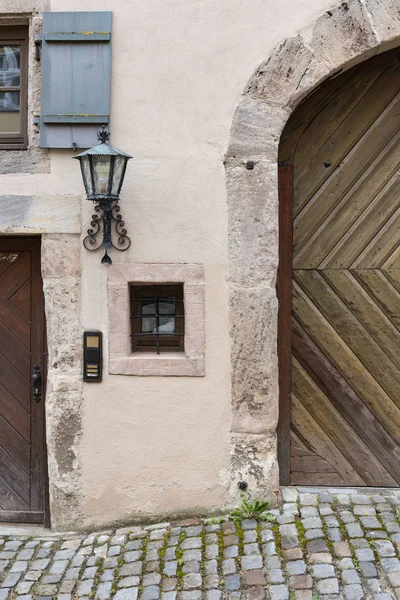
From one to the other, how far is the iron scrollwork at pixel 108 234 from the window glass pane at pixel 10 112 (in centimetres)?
81

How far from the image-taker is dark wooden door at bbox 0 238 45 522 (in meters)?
3.85

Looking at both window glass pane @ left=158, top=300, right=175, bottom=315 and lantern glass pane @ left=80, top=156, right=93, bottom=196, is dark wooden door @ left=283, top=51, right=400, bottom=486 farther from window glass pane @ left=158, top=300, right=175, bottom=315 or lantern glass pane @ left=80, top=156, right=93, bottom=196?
lantern glass pane @ left=80, top=156, right=93, bottom=196

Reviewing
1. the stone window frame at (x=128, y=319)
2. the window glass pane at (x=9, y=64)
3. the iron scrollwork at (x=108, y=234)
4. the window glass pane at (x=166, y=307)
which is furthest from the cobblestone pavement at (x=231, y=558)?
the window glass pane at (x=9, y=64)

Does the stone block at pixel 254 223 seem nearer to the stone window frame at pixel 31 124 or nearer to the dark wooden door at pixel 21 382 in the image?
the stone window frame at pixel 31 124

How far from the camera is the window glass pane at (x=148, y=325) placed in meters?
3.71

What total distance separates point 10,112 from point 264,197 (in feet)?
5.53

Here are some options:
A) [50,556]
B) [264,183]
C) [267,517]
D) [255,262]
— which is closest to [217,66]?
[264,183]

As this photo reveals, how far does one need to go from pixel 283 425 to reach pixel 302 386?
0.93 feet

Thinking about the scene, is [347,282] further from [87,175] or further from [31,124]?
[31,124]

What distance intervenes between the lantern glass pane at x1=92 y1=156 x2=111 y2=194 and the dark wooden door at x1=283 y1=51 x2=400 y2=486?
1.25m

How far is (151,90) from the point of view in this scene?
11.6 ft

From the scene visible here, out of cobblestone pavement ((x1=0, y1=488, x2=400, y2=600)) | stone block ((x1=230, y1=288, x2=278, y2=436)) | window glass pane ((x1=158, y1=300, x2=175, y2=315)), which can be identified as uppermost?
window glass pane ((x1=158, y1=300, x2=175, y2=315))

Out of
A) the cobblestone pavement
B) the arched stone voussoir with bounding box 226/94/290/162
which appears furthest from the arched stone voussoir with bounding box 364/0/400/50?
the cobblestone pavement

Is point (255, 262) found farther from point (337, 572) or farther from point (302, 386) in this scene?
point (337, 572)
